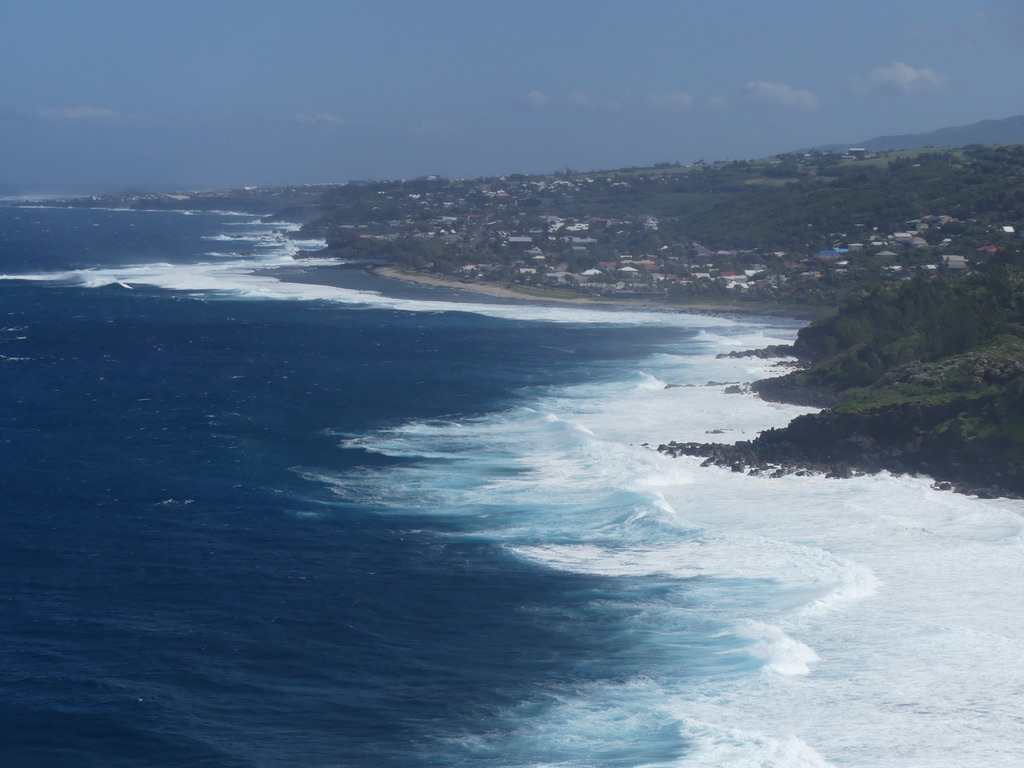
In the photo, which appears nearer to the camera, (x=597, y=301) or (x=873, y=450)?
(x=873, y=450)

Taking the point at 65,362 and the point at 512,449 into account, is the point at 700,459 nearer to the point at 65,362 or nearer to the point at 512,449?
the point at 512,449

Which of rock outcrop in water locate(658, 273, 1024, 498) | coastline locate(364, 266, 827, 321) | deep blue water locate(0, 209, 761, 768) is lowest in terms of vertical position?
deep blue water locate(0, 209, 761, 768)

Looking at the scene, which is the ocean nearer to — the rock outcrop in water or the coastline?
the rock outcrop in water

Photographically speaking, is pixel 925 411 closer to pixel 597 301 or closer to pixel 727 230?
pixel 597 301

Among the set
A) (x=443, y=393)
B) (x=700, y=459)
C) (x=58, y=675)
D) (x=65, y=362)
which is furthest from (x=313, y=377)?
(x=58, y=675)

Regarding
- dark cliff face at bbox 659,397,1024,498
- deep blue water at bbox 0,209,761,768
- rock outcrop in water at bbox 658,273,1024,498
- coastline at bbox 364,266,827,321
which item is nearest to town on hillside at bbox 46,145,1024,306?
coastline at bbox 364,266,827,321

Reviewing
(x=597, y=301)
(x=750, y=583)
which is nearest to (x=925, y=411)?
(x=750, y=583)
